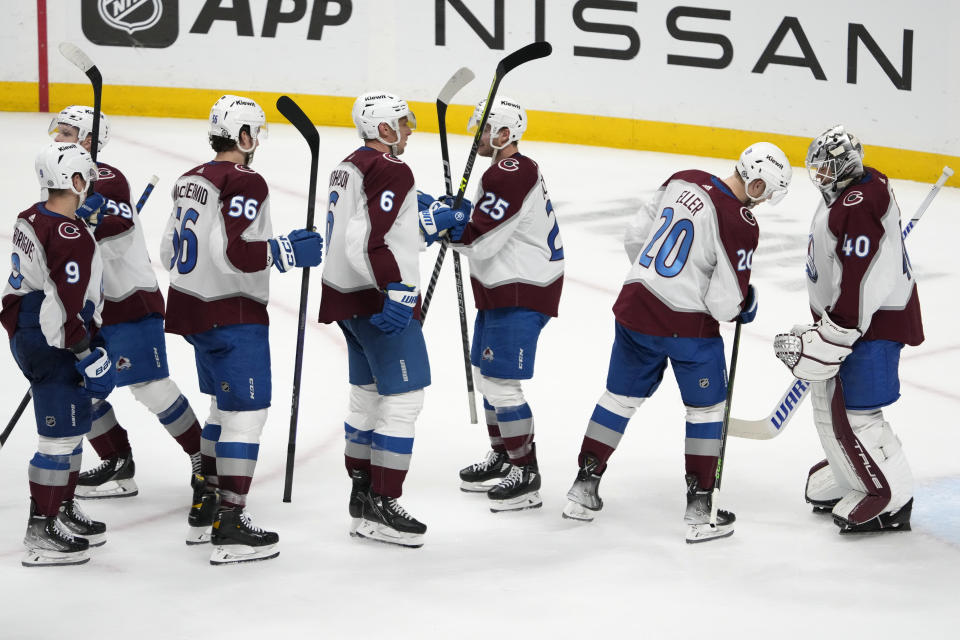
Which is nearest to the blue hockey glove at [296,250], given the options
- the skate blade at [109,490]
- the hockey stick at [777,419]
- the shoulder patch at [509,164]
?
the shoulder patch at [509,164]

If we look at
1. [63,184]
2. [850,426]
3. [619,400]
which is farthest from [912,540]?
[63,184]

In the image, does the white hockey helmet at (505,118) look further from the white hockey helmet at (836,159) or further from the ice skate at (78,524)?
the ice skate at (78,524)

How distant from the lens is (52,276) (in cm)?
367

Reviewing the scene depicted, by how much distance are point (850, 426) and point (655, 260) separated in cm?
82

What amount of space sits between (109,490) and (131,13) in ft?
20.1

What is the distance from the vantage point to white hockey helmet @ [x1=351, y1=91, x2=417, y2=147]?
409cm

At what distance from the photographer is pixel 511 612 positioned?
11.6ft

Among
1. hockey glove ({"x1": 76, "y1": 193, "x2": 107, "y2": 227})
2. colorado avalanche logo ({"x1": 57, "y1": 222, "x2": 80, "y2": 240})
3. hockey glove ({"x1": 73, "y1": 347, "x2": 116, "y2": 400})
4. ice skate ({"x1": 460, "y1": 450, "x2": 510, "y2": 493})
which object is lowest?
ice skate ({"x1": 460, "y1": 450, "x2": 510, "y2": 493})

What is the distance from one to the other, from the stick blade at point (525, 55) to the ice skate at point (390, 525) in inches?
61.5

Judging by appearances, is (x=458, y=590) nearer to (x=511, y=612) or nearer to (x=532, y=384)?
(x=511, y=612)

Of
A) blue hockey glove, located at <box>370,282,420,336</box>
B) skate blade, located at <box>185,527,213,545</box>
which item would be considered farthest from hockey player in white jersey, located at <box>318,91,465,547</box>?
skate blade, located at <box>185,527,213,545</box>

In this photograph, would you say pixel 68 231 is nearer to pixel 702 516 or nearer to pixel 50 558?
pixel 50 558

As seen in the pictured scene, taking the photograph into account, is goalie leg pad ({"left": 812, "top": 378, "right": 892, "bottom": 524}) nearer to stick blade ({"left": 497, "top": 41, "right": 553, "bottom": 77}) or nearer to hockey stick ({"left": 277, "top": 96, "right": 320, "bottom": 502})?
stick blade ({"left": 497, "top": 41, "right": 553, "bottom": 77})

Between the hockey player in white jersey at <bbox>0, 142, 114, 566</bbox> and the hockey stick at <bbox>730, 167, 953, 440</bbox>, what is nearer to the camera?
the hockey player in white jersey at <bbox>0, 142, 114, 566</bbox>
